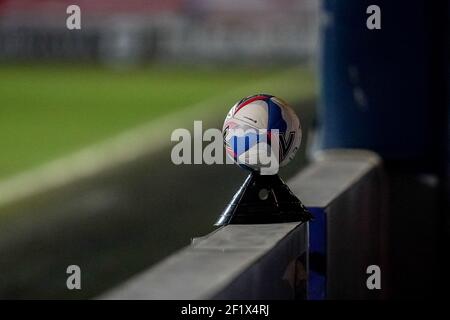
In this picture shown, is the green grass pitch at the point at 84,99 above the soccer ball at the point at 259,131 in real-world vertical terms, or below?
below

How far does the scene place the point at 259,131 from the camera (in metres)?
4.16

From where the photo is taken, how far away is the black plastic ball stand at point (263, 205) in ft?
13.9

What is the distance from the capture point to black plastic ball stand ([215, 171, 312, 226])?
4223 mm

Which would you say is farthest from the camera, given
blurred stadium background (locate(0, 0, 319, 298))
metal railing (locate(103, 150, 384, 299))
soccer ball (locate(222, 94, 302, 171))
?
blurred stadium background (locate(0, 0, 319, 298))

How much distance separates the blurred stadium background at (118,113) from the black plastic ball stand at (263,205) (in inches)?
120

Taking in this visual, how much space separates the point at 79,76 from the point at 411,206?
15619mm

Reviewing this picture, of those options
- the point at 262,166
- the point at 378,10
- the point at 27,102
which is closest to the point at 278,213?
the point at 262,166

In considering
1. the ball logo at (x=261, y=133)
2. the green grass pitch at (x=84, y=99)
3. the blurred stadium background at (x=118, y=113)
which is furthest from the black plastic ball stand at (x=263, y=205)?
the green grass pitch at (x=84, y=99)

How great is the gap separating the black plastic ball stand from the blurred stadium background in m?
3.05

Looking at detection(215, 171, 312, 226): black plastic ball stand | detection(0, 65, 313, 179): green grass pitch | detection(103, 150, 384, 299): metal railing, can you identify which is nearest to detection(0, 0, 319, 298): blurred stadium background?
detection(0, 65, 313, 179): green grass pitch

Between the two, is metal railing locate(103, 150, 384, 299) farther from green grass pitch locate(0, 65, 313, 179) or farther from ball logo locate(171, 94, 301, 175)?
green grass pitch locate(0, 65, 313, 179)

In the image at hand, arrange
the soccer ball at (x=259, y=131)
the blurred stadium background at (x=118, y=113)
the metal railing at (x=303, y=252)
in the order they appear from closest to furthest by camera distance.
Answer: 1. the metal railing at (x=303, y=252)
2. the soccer ball at (x=259, y=131)
3. the blurred stadium background at (x=118, y=113)

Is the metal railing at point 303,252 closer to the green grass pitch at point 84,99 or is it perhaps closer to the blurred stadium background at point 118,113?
the blurred stadium background at point 118,113

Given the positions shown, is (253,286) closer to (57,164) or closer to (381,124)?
(381,124)
